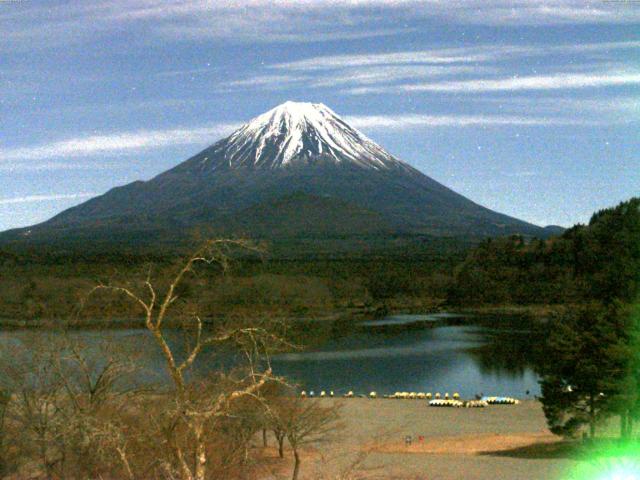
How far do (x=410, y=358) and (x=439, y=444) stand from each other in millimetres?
24564

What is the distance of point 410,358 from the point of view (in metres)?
47.6

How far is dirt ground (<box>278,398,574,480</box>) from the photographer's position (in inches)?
682

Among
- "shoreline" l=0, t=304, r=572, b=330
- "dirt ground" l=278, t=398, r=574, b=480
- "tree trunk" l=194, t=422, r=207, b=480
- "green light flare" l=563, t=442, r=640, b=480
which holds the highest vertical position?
"tree trunk" l=194, t=422, r=207, b=480

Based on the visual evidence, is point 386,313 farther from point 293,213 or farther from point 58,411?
point 293,213

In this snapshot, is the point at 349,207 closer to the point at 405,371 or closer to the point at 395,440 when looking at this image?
the point at 405,371

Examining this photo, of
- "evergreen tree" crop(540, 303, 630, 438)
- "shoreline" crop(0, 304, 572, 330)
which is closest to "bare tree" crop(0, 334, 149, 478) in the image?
"evergreen tree" crop(540, 303, 630, 438)

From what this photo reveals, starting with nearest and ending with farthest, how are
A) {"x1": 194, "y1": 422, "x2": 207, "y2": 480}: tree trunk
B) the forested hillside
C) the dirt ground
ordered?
{"x1": 194, "y1": 422, "x2": 207, "y2": 480}: tree trunk, the dirt ground, the forested hillside

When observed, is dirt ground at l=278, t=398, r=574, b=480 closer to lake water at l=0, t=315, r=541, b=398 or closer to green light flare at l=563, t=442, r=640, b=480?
green light flare at l=563, t=442, r=640, b=480

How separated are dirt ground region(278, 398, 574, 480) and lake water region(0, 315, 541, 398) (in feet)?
16.9

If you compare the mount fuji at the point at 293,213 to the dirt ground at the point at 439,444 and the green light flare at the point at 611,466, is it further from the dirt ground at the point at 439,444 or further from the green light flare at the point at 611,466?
the green light flare at the point at 611,466

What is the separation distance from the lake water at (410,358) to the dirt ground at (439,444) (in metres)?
5.14

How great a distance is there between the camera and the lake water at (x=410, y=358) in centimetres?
3725

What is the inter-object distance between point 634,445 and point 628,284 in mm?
19423

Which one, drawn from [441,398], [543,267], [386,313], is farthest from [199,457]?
[543,267]
